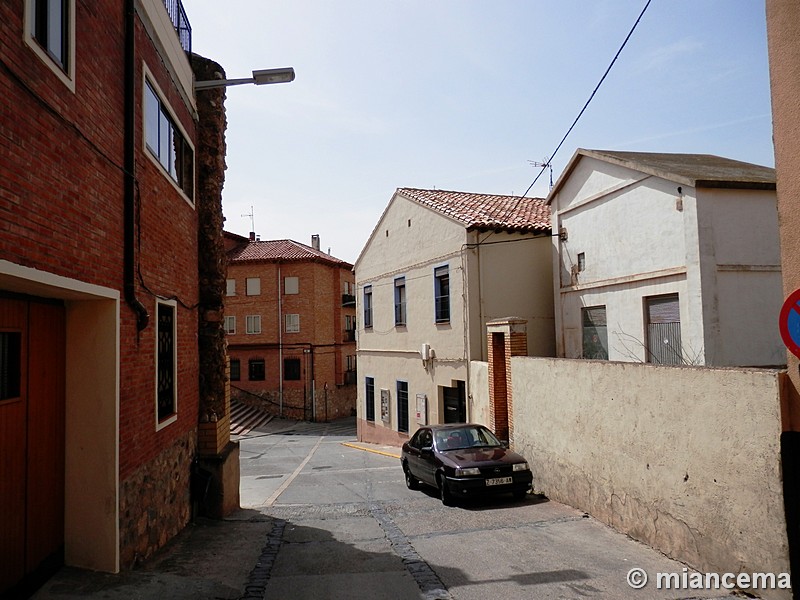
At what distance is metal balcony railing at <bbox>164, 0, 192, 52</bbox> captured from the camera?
29.5 feet

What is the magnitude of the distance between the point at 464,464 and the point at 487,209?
9.95 meters

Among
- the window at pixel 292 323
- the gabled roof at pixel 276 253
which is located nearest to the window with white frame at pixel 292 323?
the window at pixel 292 323

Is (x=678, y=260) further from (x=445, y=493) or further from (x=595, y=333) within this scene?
(x=445, y=493)

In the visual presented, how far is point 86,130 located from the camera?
5348 millimetres

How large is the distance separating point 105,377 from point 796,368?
618 centimetres

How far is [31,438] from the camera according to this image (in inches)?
202

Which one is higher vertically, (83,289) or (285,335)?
(83,289)

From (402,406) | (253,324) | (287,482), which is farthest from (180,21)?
(253,324)

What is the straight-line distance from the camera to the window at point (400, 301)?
70.2 ft

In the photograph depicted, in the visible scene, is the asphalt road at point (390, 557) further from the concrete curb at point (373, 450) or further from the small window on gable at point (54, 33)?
the concrete curb at point (373, 450)

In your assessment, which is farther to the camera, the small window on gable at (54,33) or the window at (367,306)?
the window at (367,306)

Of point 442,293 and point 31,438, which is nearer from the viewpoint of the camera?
point 31,438

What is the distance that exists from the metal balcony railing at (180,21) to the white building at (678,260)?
8.46 m

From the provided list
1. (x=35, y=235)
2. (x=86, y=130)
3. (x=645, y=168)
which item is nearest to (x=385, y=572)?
(x=35, y=235)
